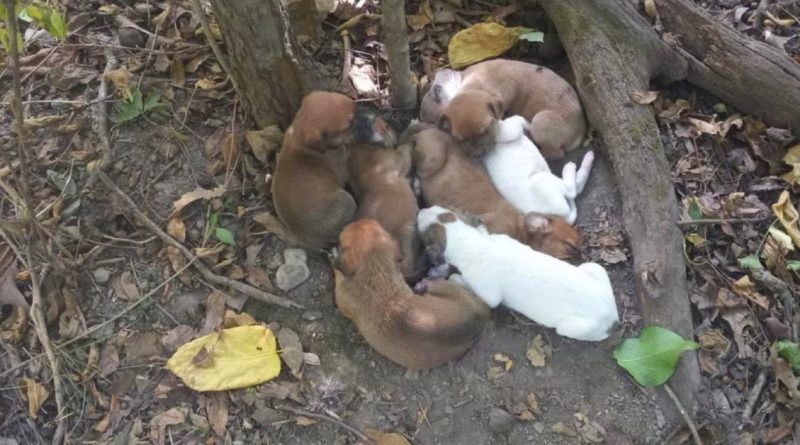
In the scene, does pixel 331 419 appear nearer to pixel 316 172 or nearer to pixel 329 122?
pixel 316 172

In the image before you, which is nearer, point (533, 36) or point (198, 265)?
point (198, 265)

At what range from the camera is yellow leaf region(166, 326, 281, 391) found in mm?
4125

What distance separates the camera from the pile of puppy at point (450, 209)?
13.3 ft

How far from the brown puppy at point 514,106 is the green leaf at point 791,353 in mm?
1865

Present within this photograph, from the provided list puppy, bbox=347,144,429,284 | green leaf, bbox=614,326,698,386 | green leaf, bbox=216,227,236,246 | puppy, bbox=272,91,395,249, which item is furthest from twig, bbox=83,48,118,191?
green leaf, bbox=614,326,698,386

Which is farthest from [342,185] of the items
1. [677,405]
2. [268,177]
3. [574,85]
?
[677,405]

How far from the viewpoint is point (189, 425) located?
4.08m

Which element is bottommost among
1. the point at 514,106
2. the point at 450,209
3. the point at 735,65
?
the point at 450,209

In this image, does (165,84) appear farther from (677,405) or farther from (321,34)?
(677,405)

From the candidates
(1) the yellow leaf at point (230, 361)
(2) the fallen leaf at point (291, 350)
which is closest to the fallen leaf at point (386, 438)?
(2) the fallen leaf at point (291, 350)

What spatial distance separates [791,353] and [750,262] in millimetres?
616

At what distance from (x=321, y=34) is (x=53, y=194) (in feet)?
7.55

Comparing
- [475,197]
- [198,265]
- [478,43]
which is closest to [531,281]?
[475,197]

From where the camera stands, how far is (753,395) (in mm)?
4074
